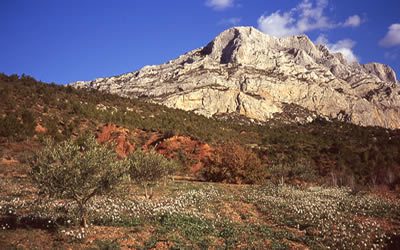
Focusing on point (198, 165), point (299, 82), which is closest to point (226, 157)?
point (198, 165)

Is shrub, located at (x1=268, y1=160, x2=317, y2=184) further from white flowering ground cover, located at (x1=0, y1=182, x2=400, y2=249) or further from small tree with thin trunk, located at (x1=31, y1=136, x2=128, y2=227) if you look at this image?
small tree with thin trunk, located at (x1=31, y1=136, x2=128, y2=227)

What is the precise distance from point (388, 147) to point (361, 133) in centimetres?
2232

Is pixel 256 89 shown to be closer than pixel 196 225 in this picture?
No

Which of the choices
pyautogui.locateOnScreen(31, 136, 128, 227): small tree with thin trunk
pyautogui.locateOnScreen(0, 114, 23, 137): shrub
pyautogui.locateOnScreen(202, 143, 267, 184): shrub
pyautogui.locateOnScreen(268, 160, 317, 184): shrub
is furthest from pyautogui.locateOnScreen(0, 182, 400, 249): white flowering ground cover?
pyautogui.locateOnScreen(0, 114, 23, 137): shrub

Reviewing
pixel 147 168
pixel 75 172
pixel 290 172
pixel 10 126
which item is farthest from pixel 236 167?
pixel 75 172

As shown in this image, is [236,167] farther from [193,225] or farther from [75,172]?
[75,172]

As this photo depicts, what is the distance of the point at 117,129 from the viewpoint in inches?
2291

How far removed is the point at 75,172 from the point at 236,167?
30.0 m

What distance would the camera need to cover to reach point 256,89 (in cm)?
16562

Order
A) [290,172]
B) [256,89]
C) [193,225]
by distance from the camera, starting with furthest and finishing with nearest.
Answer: [256,89] → [290,172] → [193,225]

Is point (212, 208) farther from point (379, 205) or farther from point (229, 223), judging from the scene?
point (379, 205)

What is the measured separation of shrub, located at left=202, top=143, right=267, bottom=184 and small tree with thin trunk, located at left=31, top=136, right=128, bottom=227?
1098 inches

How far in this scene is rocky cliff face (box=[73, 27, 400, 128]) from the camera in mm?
151525

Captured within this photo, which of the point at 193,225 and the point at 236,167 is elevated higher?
the point at 236,167
